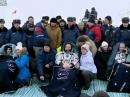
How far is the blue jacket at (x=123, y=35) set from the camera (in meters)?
9.16

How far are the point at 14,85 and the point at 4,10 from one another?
44.5ft

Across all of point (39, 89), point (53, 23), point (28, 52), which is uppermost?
point (53, 23)

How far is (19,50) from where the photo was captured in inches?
339

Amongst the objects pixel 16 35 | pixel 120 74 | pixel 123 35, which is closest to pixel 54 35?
pixel 16 35

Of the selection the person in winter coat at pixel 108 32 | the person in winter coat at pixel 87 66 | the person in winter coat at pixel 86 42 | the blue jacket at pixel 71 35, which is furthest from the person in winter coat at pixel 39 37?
the person in winter coat at pixel 108 32

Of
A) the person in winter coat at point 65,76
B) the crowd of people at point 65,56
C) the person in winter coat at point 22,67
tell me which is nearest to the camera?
the person in winter coat at point 65,76

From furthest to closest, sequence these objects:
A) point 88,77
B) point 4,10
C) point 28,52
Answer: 1. point 4,10
2. point 28,52
3. point 88,77

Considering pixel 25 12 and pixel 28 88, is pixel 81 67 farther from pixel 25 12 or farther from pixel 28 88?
pixel 25 12

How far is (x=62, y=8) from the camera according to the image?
22.5m

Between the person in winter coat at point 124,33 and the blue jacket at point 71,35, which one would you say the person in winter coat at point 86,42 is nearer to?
the blue jacket at point 71,35

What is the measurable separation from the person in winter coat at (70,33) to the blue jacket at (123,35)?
886mm

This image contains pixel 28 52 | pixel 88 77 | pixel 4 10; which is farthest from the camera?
pixel 4 10

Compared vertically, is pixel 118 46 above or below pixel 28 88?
above

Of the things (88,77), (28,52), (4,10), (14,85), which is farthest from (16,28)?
(4,10)
